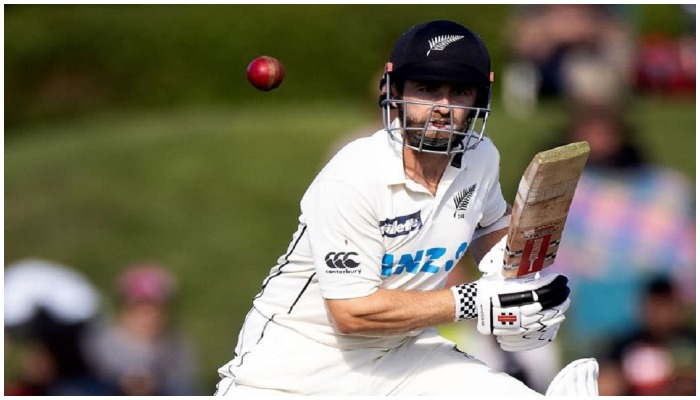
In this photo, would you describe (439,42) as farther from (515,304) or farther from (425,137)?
(515,304)

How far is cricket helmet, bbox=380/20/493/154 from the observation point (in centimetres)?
441

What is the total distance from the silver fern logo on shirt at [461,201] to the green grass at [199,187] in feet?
20.4

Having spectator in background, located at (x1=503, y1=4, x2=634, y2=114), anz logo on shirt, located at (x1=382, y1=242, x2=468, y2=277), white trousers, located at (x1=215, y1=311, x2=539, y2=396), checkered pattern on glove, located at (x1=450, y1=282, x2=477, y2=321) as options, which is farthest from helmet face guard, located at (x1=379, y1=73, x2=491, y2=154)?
spectator in background, located at (x1=503, y1=4, x2=634, y2=114)

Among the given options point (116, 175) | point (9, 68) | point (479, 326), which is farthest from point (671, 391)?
point (9, 68)

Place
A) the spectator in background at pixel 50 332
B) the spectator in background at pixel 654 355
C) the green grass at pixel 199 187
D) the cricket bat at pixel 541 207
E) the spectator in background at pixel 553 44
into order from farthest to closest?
the spectator in background at pixel 553 44 → the green grass at pixel 199 187 → the spectator in background at pixel 50 332 → the spectator in background at pixel 654 355 → the cricket bat at pixel 541 207

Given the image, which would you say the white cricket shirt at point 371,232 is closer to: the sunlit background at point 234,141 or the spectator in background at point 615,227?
the sunlit background at point 234,141

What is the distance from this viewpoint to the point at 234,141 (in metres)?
12.6

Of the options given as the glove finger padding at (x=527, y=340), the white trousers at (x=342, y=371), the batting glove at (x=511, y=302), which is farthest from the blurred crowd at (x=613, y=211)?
the batting glove at (x=511, y=302)

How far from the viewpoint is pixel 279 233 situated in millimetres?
11703

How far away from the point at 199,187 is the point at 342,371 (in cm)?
768

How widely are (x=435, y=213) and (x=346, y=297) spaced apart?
447mm

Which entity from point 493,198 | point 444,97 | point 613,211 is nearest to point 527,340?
point 493,198

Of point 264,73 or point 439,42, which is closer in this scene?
point 439,42

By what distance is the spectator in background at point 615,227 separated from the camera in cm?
957
